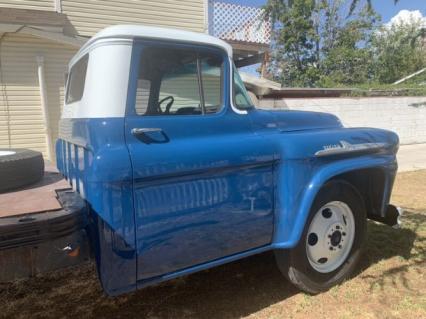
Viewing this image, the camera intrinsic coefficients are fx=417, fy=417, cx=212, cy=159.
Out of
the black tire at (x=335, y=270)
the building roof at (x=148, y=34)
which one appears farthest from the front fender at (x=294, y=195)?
the building roof at (x=148, y=34)

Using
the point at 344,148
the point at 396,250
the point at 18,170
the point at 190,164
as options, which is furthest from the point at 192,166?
the point at 396,250

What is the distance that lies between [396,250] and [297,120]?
2028mm

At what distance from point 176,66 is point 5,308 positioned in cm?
233

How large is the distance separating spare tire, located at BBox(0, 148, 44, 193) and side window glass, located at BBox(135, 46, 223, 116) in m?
0.87

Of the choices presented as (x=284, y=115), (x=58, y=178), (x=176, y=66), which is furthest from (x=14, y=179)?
(x=284, y=115)

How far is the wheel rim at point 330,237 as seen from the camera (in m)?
3.41

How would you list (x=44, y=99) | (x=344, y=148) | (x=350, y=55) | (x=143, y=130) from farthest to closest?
(x=350, y=55) → (x=44, y=99) → (x=344, y=148) → (x=143, y=130)

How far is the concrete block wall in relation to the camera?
44.4 feet

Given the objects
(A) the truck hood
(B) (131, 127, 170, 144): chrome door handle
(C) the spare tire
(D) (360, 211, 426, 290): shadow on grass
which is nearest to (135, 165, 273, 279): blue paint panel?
(B) (131, 127, 170, 144): chrome door handle

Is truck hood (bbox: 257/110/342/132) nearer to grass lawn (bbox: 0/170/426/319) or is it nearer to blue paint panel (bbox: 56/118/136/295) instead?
blue paint panel (bbox: 56/118/136/295)

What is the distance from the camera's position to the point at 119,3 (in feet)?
34.4

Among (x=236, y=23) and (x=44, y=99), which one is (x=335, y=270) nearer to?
(x=44, y=99)

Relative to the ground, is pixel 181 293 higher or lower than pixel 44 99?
lower

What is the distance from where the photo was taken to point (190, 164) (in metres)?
2.59
